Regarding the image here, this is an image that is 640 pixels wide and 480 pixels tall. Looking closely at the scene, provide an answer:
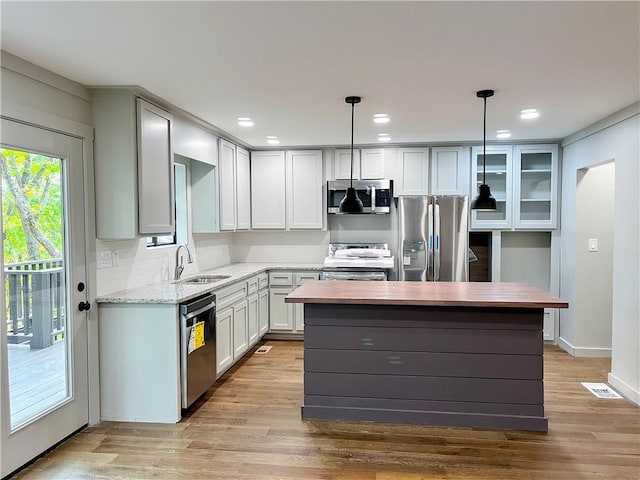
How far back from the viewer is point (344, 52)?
2426mm

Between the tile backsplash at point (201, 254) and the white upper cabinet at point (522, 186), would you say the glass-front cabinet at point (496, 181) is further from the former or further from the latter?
the tile backsplash at point (201, 254)

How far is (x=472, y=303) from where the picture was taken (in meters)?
2.93

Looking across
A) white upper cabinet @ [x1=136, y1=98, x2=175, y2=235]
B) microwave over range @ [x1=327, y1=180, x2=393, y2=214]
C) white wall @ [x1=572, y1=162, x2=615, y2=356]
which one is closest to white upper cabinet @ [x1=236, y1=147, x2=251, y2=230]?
microwave over range @ [x1=327, y1=180, x2=393, y2=214]

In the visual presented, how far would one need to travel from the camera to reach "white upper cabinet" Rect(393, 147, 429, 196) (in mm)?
5363

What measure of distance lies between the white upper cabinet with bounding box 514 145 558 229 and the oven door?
69.0 inches

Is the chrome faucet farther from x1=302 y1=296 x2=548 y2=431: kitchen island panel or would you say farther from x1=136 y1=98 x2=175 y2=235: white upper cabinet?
x1=302 y1=296 x2=548 y2=431: kitchen island panel

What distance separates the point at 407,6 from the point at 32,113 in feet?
7.21

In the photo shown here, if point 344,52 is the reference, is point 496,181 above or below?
below

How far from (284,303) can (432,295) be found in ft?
8.49

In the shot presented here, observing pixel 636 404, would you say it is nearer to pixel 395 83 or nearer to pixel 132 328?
pixel 395 83

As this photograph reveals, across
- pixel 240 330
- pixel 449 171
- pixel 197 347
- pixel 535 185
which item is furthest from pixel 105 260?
pixel 535 185

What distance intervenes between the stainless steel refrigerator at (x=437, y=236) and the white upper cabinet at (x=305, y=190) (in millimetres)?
1134

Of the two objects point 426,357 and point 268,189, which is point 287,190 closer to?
point 268,189

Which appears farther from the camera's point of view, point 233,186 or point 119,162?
point 233,186
